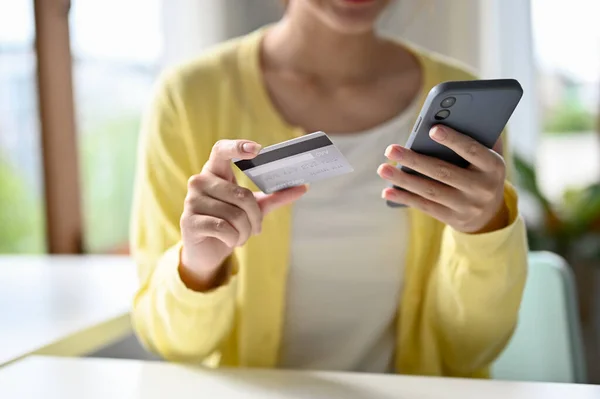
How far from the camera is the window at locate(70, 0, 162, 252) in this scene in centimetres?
124

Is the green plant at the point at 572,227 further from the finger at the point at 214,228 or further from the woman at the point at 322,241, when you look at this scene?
the finger at the point at 214,228

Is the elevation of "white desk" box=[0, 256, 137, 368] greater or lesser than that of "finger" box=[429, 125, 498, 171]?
lesser

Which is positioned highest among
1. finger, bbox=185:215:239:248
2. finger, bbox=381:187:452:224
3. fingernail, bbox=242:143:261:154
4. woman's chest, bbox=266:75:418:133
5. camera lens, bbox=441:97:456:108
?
camera lens, bbox=441:97:456:108

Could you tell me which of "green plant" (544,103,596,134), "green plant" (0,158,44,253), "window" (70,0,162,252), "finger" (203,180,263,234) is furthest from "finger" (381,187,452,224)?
"green plant" (544,103,596,134)

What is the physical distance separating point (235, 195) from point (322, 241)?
0.19 m

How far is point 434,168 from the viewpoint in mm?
487

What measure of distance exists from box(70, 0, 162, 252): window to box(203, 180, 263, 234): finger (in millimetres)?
694

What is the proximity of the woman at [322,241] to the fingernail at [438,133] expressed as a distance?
0.12 metres

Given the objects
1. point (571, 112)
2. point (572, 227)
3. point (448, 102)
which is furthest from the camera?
point (571, 112)

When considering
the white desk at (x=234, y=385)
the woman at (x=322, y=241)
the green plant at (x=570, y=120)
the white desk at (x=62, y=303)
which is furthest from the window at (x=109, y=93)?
the green plant at (x=570, y=120)

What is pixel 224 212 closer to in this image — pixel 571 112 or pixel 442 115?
pixel 442 115

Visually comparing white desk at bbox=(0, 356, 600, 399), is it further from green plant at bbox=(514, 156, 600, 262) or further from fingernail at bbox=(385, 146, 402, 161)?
A: green plant at bbox=(514, 156, 600, 262)

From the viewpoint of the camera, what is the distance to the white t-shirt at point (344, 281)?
688 millimetres

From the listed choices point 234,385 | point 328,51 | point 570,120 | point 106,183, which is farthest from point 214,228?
point 570,120
